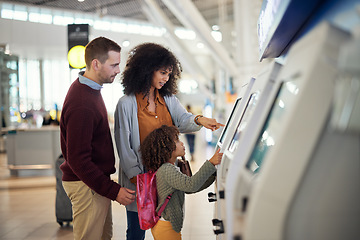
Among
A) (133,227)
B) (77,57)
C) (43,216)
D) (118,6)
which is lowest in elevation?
(43,216)

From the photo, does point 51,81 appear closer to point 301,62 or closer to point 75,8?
point 75,8

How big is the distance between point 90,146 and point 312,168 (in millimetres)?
1424

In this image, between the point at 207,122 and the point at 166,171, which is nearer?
the point at 166,171

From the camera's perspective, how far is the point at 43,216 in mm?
5336

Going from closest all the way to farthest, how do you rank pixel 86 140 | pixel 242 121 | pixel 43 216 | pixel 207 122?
pixel 242 121
pixel 86 140
pixel 207 122
pixel 43 216

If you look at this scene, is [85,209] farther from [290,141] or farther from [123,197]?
[290,141]

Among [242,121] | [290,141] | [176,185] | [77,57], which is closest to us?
[290,141]

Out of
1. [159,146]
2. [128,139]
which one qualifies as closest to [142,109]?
[128,139]

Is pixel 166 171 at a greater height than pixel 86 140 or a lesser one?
lesser

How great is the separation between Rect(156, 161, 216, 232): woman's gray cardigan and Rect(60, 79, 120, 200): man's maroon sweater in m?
0.28

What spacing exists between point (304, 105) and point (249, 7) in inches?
408

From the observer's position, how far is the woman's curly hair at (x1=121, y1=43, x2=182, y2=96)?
8.19ft

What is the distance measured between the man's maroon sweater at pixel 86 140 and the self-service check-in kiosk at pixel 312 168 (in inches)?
49.5

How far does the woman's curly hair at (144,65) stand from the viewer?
2496 mm
